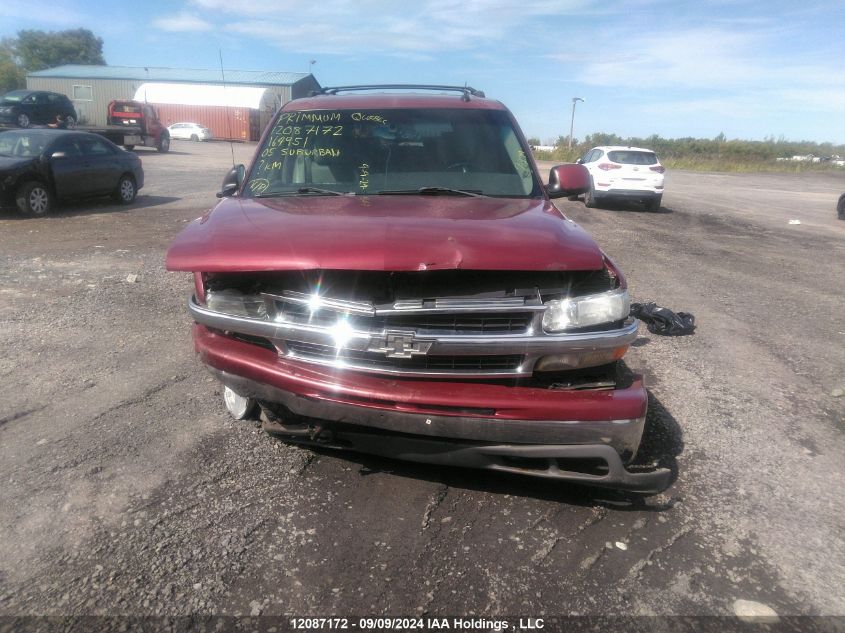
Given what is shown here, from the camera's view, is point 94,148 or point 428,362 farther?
point 94,148

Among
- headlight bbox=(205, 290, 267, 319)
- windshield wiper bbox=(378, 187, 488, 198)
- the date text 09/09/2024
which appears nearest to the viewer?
the date text 09/09/2024

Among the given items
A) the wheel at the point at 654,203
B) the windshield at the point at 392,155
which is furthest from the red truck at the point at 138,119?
the windshield at the point at 392,155

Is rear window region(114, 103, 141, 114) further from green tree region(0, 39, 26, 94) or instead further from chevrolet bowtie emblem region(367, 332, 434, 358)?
green tree region(0, 39, 26, 94)

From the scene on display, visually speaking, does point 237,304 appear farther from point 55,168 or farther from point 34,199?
point 55,168

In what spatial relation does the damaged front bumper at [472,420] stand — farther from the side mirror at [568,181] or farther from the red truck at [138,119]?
the red truck at [138,119]

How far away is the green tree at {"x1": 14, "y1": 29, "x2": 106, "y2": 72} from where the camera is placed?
8700cm

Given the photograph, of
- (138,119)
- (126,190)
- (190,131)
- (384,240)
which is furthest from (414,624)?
(190,131)

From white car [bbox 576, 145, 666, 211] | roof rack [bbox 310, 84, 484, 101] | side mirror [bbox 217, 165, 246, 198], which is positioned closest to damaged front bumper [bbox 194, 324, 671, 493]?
side mirror [bbox 217, 165, 246, 198]

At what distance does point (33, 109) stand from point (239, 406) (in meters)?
30.9

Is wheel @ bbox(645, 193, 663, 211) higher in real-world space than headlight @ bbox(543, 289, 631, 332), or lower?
lower

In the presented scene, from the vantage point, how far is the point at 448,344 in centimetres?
275

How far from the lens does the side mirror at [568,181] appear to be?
452 centimetres

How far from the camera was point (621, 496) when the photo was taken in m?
3.14

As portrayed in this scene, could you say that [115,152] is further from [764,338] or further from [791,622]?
[791,622]
